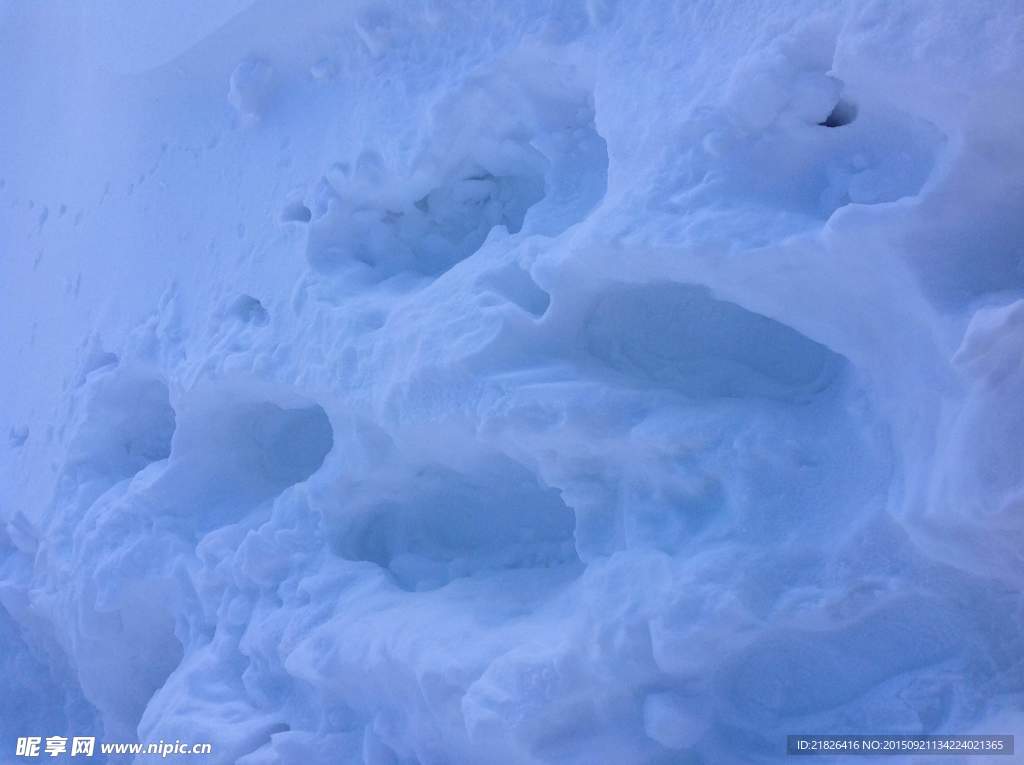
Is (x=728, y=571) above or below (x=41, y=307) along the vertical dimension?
above

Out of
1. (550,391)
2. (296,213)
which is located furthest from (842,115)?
(296,213)

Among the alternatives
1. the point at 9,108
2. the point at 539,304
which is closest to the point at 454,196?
the point at 539,304

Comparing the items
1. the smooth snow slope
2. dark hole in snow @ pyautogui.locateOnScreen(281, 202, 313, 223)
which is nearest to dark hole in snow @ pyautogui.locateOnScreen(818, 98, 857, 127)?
the smooth snow slope

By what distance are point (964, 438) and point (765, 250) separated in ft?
0.98

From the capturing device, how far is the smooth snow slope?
1.02 m

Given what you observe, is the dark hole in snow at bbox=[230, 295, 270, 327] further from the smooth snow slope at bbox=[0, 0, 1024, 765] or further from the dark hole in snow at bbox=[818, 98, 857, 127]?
the dark hole in snow at bbox=[818, 98, 857, 127]

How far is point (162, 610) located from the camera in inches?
73.9

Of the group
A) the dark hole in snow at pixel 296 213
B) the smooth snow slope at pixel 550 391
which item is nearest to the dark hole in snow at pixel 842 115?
the smooth snow slope at pixel 550 391

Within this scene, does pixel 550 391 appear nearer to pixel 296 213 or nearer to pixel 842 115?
pixel 842 115

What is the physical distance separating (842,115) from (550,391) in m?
0.49

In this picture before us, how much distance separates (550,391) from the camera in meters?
1.27

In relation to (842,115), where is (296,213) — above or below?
below

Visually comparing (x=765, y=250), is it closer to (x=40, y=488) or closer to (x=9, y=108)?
(x=40, y=488)

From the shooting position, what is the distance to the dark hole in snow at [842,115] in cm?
114
